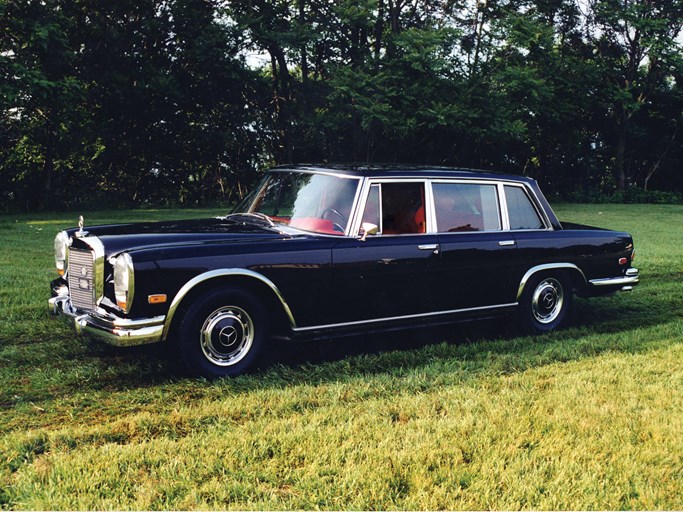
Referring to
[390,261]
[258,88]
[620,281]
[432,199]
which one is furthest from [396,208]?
[258,88]

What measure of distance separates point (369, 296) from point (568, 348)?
1862 millimetres

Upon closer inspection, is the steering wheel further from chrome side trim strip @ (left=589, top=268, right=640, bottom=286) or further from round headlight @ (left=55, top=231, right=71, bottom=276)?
chrome side trim strip @ (left=589, top=268, right=640, bottom=286)

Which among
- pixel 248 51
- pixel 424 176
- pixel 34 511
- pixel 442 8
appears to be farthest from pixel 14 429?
pixel 442 8

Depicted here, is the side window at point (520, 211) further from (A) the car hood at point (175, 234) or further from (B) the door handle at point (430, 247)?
(A) the car hood at point (175, 234)

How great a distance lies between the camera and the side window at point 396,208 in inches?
231

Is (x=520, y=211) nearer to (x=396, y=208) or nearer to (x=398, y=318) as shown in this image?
(x=396, y=208)

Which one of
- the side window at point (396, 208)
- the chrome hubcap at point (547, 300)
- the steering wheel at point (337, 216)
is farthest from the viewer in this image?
the chrome hubcap at point (547, 300)

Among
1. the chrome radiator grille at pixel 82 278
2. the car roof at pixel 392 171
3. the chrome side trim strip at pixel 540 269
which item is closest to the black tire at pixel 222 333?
the chrome radiator grille at pixel 82 278

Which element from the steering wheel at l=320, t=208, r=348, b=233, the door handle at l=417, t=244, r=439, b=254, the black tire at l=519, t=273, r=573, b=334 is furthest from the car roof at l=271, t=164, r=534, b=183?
the black tire at l=519, t=273, r=573, b=334

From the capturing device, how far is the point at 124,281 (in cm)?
483

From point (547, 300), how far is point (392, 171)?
2.16 meters

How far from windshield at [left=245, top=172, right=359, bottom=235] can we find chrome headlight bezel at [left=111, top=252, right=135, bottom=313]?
1.55 meters

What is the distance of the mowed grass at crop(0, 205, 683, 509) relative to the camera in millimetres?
3334

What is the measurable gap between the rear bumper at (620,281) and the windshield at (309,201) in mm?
2920
